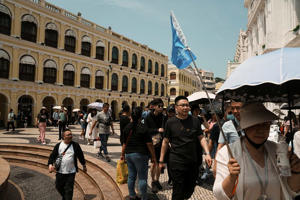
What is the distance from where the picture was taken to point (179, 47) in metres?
2.32

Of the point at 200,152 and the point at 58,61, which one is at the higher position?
the point at 58,61

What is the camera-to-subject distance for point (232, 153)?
61.1 inches

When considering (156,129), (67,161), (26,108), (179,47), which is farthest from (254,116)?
(26,108)

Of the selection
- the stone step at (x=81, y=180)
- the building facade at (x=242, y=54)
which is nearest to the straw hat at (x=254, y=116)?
the stone step at (x=81, y=180)

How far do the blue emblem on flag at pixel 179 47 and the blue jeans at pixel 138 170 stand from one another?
1.76m

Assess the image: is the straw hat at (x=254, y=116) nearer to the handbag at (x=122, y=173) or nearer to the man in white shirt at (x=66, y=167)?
the handbag at (x=122, y=173)

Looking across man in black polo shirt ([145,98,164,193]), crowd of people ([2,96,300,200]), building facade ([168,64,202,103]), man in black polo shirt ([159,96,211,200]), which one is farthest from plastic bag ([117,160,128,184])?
building facade ([168,64,202,103])

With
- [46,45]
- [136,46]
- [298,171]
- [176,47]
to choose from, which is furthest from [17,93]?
[298,171]

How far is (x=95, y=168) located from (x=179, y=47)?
181 inches

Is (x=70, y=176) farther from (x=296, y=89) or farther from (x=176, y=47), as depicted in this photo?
(x=296, y=89)

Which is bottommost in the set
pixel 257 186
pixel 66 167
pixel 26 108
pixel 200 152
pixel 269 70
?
pixel 66 167

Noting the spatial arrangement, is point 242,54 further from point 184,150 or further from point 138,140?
point 184,150

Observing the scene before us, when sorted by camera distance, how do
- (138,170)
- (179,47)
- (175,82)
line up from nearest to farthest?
(179,47) < (138,170) < (175,82)

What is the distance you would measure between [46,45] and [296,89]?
2248cm
